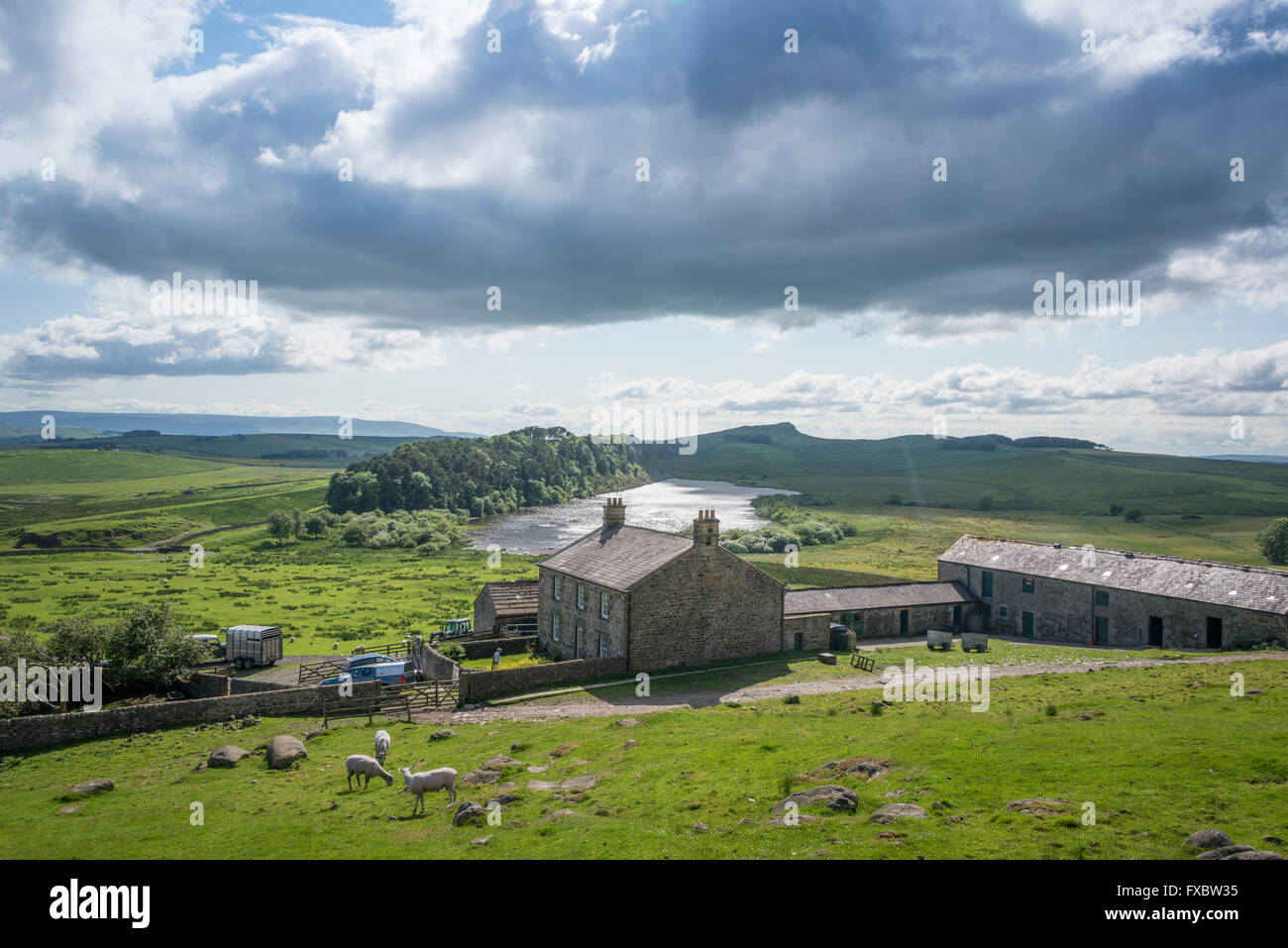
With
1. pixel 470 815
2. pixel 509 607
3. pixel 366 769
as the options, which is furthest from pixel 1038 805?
pixel 509 607

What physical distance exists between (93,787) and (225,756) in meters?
3.77

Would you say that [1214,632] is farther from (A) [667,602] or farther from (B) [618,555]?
(B) [618,555]

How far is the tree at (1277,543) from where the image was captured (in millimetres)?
82000

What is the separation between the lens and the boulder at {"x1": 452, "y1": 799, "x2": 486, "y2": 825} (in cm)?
1862

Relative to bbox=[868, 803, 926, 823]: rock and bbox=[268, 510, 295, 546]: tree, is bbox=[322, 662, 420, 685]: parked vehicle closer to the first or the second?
bbox=[868, 803, 926, 823]: rock

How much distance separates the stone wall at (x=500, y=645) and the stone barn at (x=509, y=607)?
4.79ft

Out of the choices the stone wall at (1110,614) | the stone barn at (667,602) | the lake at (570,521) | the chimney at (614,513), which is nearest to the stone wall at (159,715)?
the stone barn at (667,602)

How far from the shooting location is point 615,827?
1723 centimetres

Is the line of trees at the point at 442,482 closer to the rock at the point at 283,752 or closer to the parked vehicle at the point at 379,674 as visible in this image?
the parked vehicle at the point at 379,674

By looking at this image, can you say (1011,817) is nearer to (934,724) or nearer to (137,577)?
(934,724)

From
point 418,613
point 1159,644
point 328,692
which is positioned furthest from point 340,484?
point 1159,644

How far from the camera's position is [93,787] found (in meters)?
24.1

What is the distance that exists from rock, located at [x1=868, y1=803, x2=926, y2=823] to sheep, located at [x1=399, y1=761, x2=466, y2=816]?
11.3m

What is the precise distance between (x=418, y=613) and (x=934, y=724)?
4800 centimetres
